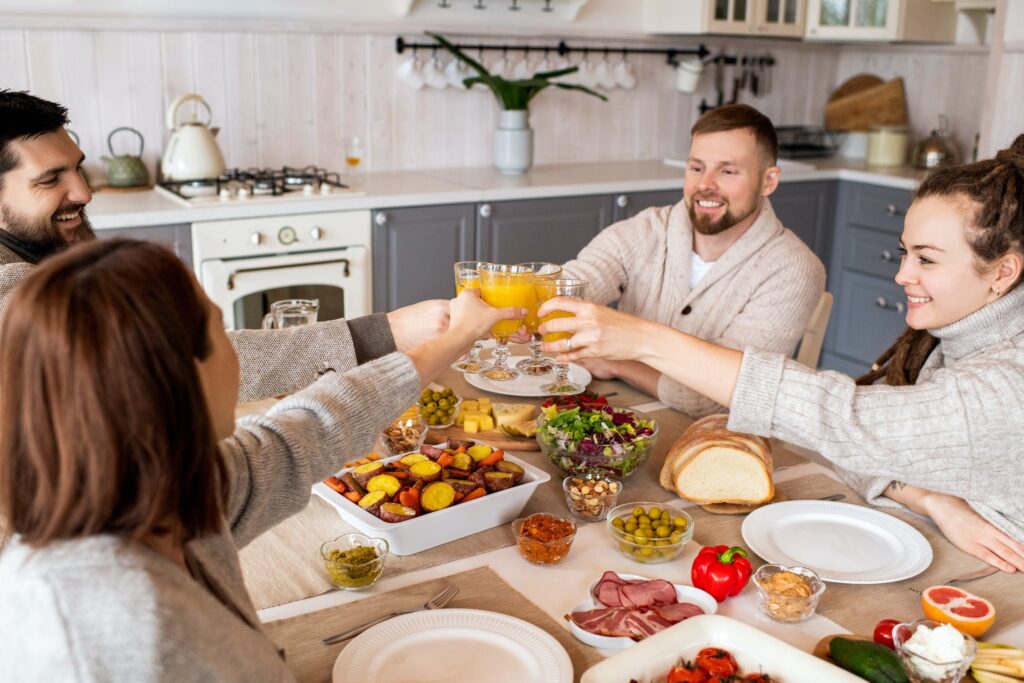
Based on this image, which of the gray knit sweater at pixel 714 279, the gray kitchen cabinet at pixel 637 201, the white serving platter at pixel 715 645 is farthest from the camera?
the gray kitchen cabinet at pixel 637 201

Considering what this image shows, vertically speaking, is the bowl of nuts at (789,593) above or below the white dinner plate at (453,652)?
above

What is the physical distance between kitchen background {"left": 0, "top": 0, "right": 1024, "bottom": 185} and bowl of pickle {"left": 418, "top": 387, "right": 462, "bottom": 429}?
2.45 meters

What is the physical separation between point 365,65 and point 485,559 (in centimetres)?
322

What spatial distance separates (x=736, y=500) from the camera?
1.60 metres

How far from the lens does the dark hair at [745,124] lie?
2537 mm

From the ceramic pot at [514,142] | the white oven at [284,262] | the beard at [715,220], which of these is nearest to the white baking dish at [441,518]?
the beard at [715,220]

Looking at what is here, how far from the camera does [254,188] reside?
3.61 m

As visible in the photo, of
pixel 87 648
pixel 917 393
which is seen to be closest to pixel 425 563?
pixel 87 648

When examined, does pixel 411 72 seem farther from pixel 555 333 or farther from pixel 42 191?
pixel 555 333

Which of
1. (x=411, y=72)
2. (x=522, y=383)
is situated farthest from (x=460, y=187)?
(x=522, y=383)

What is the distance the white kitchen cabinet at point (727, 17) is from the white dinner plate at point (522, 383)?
9.39 ft

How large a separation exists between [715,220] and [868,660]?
5.02 ft

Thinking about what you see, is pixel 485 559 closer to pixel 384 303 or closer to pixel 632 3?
pixel 384 303

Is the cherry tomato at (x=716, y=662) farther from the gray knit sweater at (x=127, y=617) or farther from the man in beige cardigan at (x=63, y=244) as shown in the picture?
the man in beige cardigan at (x=63, y=244)
